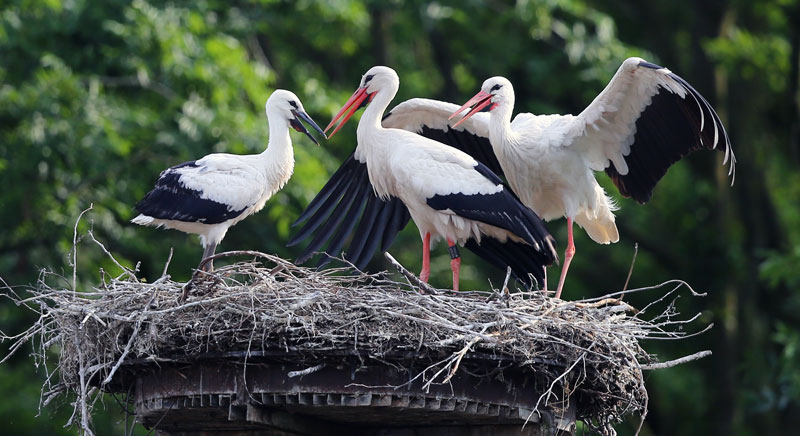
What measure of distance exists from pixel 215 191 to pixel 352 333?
229cm

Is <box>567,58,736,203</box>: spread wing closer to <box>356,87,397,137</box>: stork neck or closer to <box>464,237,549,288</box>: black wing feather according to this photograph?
<box>464,237,549,288</box>: black wing feather

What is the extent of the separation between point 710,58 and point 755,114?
139cm

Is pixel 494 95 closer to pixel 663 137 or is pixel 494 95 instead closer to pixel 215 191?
A: pixel 663 137

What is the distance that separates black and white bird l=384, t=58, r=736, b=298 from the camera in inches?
329

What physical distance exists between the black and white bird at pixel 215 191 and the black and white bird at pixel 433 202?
417 mm

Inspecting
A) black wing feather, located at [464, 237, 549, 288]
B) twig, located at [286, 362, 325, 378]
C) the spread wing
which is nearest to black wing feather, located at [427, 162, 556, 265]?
black wing feather, located at [464, 237, 549, 288]

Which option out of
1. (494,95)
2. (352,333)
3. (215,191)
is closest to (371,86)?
(494,95)

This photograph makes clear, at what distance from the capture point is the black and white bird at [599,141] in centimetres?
836

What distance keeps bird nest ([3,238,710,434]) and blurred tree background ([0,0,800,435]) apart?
5.34 metres

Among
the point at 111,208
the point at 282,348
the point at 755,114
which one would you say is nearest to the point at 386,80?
the point at 282,348

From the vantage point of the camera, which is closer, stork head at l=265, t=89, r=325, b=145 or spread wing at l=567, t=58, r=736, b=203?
spread wing at l=567, t=58, r=736, b=203

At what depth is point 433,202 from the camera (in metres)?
8.05

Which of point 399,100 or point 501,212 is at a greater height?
point 399,100

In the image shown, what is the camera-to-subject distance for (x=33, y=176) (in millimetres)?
12688
